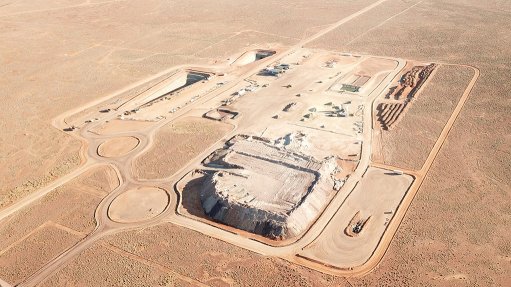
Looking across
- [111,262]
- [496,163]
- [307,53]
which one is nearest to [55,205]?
[111,262]

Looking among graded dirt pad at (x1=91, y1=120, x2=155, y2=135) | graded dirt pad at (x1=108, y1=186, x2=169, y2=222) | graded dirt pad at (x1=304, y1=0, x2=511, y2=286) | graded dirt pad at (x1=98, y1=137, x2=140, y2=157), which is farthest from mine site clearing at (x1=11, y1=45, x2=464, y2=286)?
graded dirt pad at (x1=304, y1=0, x2=511, y2=286)

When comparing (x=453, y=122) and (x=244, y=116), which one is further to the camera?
(x=244, y=116)

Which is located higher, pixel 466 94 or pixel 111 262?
pixel 111 262

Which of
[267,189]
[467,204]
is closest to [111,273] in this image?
[267,189]

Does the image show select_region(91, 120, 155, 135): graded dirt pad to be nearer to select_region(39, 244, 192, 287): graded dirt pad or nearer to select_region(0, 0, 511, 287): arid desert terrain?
select_region(0, 0, 511, 287): arid desert terrain

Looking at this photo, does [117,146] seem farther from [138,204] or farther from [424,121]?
[424,121]

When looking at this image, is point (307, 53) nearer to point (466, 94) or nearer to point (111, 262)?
point (466, 94)
